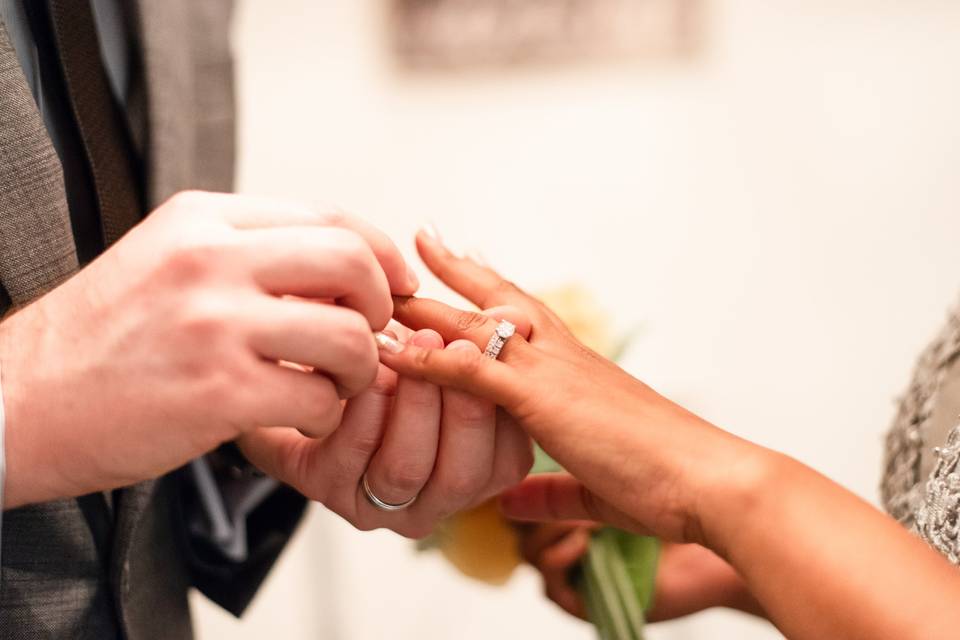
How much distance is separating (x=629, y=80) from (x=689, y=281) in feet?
1.24

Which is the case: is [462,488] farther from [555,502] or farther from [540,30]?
[540,30]

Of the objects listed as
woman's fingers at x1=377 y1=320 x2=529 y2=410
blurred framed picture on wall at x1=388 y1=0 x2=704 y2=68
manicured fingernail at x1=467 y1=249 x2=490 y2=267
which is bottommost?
woman's fingers at x1=377 y1=320 x2=529 y2=410

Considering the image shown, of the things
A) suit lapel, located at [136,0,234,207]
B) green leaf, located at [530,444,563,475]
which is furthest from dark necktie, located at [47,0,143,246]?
green leaf, located at [530,444,563,475]

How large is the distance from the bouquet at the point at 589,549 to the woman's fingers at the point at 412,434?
160 millimetres

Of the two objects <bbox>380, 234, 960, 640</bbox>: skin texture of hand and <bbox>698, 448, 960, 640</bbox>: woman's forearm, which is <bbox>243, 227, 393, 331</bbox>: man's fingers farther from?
<bbox>698, 448, 960, 640</bbox>: woman's forearm

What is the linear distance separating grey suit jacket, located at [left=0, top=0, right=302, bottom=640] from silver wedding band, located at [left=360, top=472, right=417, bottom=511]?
159 millimetres

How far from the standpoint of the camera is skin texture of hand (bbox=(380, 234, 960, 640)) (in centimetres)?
43

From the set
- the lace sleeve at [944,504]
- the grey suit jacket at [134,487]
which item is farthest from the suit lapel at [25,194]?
the lace sleeve at [944,504]

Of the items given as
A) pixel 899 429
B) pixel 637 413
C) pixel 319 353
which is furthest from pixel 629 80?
pixel 319 353

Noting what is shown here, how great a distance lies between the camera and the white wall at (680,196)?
4.72 ft

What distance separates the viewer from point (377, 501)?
0.62m

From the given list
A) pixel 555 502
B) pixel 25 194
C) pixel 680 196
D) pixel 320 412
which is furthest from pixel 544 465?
pixel 680 196

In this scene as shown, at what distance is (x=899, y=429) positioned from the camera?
0.67 m

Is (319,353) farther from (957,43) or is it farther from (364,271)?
(957,43)
